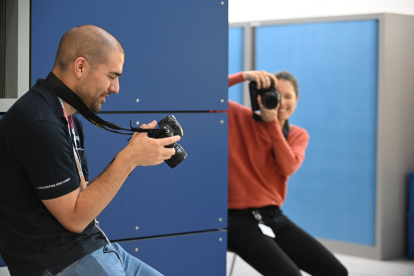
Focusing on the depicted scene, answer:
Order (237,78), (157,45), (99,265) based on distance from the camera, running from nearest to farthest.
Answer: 1. (99,265)
2. (157,45)
3. (237,78)

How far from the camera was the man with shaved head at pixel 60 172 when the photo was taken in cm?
123

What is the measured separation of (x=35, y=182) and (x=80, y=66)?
350 mm

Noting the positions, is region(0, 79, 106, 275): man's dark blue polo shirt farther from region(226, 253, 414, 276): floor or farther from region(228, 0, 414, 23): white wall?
region(228, 0, 414, 23): white wall

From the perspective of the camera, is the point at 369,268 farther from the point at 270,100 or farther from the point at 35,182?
the point at 35,182

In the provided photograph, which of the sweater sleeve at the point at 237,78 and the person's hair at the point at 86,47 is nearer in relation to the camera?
the person's hair at the point at 86,47

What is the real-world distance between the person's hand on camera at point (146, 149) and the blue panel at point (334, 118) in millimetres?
2672

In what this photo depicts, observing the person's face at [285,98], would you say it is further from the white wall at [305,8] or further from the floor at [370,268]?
the white wall at [305,8]

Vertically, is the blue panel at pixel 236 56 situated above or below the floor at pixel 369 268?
above

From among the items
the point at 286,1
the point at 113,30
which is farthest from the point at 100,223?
the point at 286,1

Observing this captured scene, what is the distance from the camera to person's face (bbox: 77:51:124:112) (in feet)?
4.55

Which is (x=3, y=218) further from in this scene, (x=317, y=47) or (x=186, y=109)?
(x=317, y=47)

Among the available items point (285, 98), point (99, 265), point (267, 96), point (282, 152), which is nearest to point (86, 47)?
point (99, 265)

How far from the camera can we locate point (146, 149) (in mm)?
1350

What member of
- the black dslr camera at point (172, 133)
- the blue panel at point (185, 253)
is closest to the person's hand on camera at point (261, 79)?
the blue panel at point (185, 253)
